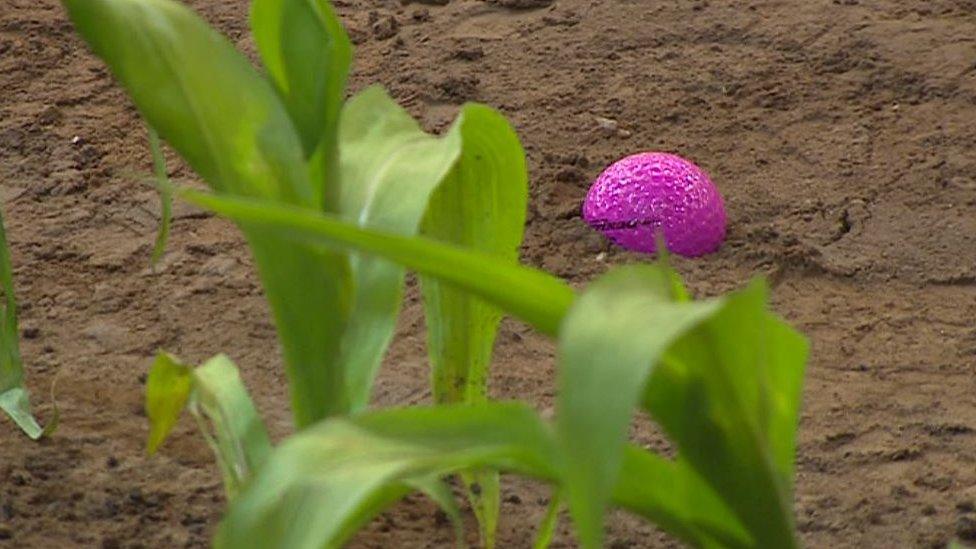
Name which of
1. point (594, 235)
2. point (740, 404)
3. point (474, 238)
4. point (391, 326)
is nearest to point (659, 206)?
point (594, 235)

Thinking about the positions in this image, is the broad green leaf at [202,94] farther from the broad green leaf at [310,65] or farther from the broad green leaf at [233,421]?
the broad green leaf at [233,421]

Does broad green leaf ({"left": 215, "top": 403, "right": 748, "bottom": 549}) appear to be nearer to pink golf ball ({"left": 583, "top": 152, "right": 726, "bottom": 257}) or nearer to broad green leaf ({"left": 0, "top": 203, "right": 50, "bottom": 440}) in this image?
broad green leaf ({"left": 0, "top": 203, "right": 50, "bottom": 440})

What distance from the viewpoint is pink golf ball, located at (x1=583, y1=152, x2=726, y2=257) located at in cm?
222

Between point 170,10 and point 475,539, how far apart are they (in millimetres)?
628

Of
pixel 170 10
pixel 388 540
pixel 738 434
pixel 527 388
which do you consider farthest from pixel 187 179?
pixel 738 434

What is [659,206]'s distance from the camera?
2.21 m

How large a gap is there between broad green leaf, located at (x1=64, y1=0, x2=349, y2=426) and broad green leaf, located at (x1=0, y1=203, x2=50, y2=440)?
35cm

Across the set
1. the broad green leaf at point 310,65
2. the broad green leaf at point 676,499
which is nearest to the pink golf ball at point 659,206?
the broad green leaf at point 310,65

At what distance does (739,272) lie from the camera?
2.22m

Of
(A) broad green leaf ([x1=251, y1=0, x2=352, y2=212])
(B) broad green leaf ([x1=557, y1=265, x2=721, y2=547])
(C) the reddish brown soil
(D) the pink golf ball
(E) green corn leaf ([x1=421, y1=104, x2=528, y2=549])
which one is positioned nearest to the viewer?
(B) broad green leaf ([x1=557, y1=265, x2=721, y2=547])

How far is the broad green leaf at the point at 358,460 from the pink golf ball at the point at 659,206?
1.14 m

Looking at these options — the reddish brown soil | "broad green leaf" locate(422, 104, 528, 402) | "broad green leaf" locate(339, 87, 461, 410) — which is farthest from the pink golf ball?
"broad green leaf" locate(339, 87, 461, 410)

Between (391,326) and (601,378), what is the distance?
0.54 m

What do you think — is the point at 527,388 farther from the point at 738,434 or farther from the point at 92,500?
the point at 738,434
